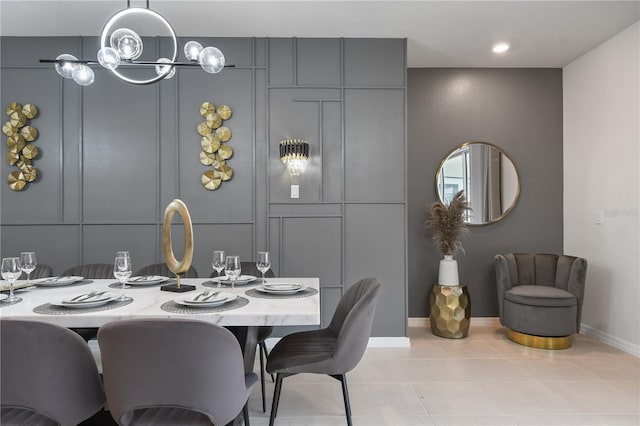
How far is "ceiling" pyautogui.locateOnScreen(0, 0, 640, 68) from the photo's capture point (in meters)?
3.12

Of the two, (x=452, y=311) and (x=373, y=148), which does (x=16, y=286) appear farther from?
(x=452, y=311)

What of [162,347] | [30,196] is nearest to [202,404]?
[162,347]

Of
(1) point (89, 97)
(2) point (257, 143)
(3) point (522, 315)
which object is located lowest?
(3) point (522, 315)

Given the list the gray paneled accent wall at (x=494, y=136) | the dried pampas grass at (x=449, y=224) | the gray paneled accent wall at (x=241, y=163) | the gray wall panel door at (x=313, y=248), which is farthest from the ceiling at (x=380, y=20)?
the gray wall panel door at (x=313, y=248)

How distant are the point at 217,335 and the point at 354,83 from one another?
2935 millimetres

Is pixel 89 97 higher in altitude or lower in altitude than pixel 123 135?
higher

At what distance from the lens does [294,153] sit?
3480mm

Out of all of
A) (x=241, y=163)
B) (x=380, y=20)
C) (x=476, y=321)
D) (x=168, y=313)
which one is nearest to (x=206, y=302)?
(x=168, y=313)

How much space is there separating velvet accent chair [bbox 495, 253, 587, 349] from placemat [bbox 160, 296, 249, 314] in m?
2.74

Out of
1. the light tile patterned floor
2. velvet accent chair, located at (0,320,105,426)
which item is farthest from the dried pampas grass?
velvet accent chair, located at (0,320,105,426)

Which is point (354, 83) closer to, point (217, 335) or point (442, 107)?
point (442, 107)

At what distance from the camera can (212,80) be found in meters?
3.65

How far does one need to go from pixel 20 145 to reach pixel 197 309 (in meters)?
3.02

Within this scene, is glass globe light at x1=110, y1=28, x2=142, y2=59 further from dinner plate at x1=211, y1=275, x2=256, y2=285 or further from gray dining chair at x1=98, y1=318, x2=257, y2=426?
gray dining chair at x1=98, y1=318, x2=257, y2=426
